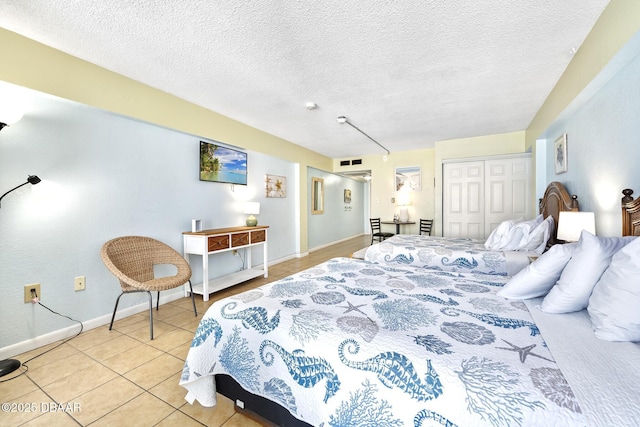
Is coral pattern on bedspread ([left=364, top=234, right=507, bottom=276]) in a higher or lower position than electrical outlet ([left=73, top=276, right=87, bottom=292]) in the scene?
Result: higher

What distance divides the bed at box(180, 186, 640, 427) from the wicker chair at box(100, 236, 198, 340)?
1.27 metres

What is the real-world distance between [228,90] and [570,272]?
335 centimetres

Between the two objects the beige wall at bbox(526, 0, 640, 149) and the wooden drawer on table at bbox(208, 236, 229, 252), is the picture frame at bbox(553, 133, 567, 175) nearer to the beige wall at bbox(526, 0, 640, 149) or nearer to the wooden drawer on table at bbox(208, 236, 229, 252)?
the beige wall at bbox(526, 0, 640, 149)

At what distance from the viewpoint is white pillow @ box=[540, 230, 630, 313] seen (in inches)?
47.9

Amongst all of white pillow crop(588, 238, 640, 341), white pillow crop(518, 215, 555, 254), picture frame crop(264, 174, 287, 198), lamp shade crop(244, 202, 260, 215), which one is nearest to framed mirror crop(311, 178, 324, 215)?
picture frame crop(264, 174, 287, 198)

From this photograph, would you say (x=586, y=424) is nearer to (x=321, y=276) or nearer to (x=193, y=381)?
(x=321, y=276)

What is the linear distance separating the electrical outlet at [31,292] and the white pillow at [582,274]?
3.66 metres

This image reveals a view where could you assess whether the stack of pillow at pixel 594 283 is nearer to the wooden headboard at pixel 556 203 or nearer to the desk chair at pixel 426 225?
the wooden headboard at pixel 556 203

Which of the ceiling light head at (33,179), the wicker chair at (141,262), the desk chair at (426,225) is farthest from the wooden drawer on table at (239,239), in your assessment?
the desk chair at (426,225)

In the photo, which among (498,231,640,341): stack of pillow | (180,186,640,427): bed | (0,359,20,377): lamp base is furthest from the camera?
(0,359,20,377): lamp base

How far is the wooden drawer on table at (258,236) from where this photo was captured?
157 inches

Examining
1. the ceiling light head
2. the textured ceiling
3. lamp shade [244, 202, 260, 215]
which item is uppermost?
the textured ceiling

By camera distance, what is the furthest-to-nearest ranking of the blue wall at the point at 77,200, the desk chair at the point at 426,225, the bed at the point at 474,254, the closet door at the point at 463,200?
the desk chair at the point at 426,225 < the closet door at the point at 463,200 < the bed at the point at 474,254 < the blue wall at the point at 77,200

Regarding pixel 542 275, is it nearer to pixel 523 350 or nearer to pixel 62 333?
pixel 523 350
